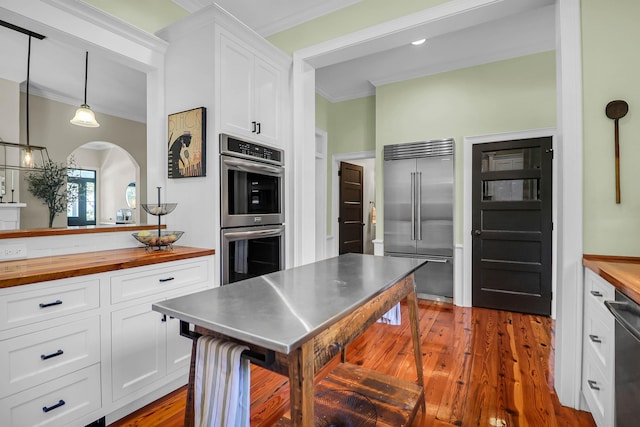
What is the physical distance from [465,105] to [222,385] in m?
4.12

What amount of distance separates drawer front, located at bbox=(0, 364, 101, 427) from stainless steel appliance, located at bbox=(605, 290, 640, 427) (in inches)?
93.0

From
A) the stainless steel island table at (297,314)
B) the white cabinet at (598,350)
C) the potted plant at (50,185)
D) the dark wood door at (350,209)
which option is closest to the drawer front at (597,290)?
the white cabinet at (598,350)


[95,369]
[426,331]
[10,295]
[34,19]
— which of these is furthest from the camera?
[426,331]

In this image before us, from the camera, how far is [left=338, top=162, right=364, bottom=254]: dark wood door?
532 cm

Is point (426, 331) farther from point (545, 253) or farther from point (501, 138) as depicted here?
point (501, 138)

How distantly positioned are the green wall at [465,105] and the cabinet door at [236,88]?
2324 mm

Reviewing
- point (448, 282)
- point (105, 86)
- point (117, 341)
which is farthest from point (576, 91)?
point (105, 86)

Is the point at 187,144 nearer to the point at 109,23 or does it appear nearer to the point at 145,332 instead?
the point at 109,23

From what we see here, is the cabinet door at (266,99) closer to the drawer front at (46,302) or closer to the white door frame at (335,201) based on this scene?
the drawer front at (46,302)

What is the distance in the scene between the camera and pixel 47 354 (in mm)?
1465

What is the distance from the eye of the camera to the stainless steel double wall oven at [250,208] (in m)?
2.39

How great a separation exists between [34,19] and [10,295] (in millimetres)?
1631

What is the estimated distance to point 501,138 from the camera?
3748mm

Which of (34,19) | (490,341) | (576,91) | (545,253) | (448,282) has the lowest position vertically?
(490,341)
